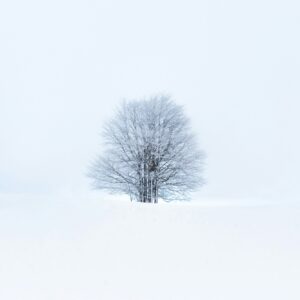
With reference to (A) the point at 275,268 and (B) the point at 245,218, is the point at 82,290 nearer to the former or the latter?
(A) the point at 275,268

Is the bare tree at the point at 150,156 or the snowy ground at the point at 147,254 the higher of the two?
the bare tree at the point at 150,156

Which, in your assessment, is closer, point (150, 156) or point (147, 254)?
point (147, 254)

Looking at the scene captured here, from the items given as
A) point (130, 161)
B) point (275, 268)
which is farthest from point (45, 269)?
point (130, 161)

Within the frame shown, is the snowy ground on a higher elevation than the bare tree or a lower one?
lower

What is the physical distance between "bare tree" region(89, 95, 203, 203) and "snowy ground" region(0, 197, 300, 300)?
1209cm

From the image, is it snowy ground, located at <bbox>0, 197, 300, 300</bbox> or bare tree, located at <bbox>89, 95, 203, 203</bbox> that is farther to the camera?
bare tree, located at <bbox>89, 95, 203, 203</bbox>

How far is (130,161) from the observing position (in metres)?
24.8

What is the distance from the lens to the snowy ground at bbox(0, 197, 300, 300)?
251 inches

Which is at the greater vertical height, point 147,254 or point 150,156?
point 150,156

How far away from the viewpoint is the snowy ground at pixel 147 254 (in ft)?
21.0

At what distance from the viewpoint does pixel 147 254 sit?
8062 mm

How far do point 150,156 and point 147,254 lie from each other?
663 inches

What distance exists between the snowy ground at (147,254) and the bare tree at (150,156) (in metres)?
12.1

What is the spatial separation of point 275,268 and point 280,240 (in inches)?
74.0
